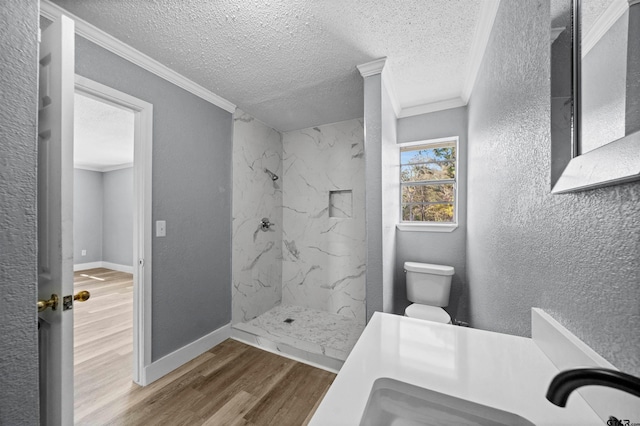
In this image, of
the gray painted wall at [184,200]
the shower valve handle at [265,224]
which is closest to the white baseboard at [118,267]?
the shower valve handle at [265,224]

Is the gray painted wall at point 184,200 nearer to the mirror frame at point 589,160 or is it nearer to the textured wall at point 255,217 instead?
the textured wall at point 255,217

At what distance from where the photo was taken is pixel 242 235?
276 cm

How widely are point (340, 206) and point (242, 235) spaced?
4.01 feet

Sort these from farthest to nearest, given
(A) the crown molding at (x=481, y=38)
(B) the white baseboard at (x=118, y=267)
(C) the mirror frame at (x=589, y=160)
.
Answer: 1. (B) the white baseboard at (x=118, y=267)
2. (A) the crown molding at (x=481, y=38)
3. (C) the mirror frame at (x=589, y=160)

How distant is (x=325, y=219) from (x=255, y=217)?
2.84 ft

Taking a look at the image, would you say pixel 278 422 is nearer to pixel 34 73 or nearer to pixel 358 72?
pixel 34 73

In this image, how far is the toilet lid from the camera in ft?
6.84

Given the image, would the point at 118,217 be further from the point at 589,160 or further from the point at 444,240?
A: the point at 589,160

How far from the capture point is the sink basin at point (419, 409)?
0.53 meters

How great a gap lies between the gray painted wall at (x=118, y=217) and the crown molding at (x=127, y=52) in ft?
14.6

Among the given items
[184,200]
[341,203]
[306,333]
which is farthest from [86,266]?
[341,203]

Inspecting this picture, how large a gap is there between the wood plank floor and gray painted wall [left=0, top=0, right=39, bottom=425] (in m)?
1.08

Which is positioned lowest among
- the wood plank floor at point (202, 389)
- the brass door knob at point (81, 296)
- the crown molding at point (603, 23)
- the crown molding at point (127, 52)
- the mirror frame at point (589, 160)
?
the wood plank floor at point (202, 389)

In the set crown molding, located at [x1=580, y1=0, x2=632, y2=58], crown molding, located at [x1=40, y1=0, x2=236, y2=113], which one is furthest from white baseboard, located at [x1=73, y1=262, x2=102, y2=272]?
crown molding, located at [x1=580, y1=0, x2=632, y2=58]
